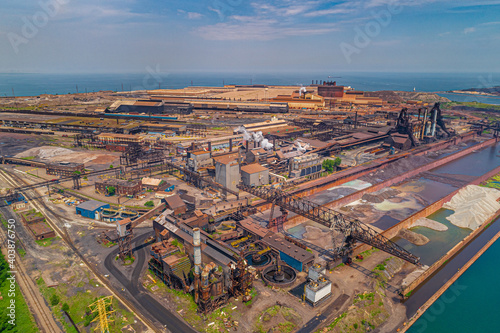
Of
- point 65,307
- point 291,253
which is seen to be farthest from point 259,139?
point 65,307

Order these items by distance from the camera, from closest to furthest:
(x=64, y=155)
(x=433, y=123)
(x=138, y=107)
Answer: (x=64, y=155), (x=433, y=123), (x=138, y=107)

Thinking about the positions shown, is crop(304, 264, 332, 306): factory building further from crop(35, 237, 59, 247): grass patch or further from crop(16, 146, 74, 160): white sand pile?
crop(16, 146, 74, 160): white sand pile

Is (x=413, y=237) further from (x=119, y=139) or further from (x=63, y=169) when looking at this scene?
(x=119, y=139)

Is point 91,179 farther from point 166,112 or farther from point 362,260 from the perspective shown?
point 166,112

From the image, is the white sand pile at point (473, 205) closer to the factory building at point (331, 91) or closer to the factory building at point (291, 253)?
the factory building at point (291, 253)

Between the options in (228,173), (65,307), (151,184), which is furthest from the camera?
(151,184)

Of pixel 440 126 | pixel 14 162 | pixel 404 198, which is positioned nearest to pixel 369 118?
pixel 440 126

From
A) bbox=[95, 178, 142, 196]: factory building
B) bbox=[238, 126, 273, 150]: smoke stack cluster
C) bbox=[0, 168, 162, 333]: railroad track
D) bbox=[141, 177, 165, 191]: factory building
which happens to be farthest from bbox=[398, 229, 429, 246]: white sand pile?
bbox=[95, 178, 142, 196]: factory building
